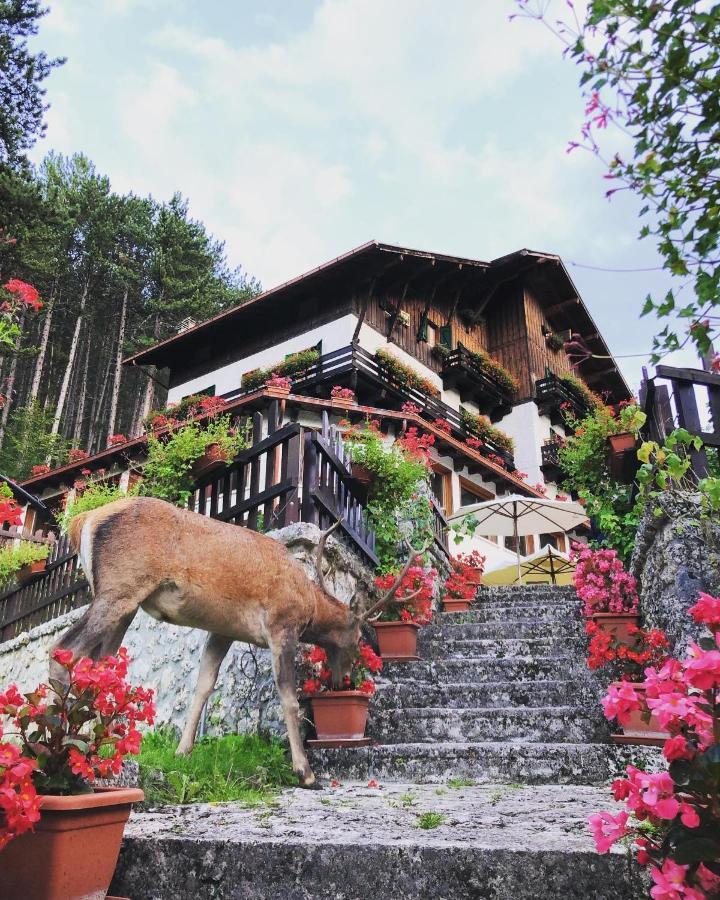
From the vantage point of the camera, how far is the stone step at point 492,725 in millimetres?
4617

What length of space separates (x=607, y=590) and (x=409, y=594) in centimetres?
190

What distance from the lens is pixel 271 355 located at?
19.9m

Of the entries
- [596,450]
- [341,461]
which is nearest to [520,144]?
[341,461]

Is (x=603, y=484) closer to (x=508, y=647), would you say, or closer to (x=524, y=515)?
(x=508, y=647)

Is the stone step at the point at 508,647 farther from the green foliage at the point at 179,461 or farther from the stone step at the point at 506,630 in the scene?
the green foliage at the point at 179,461

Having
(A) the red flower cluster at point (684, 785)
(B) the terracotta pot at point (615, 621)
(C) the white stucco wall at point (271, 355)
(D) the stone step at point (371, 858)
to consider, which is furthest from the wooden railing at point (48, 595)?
(C) the white stucco wall at point (271, 355)

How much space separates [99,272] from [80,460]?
53.6ft

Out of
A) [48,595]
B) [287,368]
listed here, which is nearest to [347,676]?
[48,595]

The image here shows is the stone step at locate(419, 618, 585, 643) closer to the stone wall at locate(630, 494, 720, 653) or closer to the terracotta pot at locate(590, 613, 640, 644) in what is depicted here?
the terracotta pot at locate(590, 613, 640, 644)

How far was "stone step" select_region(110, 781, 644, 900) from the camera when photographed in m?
2.18

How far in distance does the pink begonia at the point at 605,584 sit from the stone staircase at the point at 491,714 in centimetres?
38

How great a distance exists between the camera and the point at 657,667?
177 inches

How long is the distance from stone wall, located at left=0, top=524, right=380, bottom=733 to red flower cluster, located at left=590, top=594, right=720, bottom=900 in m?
3.39

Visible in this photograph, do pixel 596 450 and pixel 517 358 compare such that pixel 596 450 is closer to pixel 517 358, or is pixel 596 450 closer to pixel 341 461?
pixel 341 461
